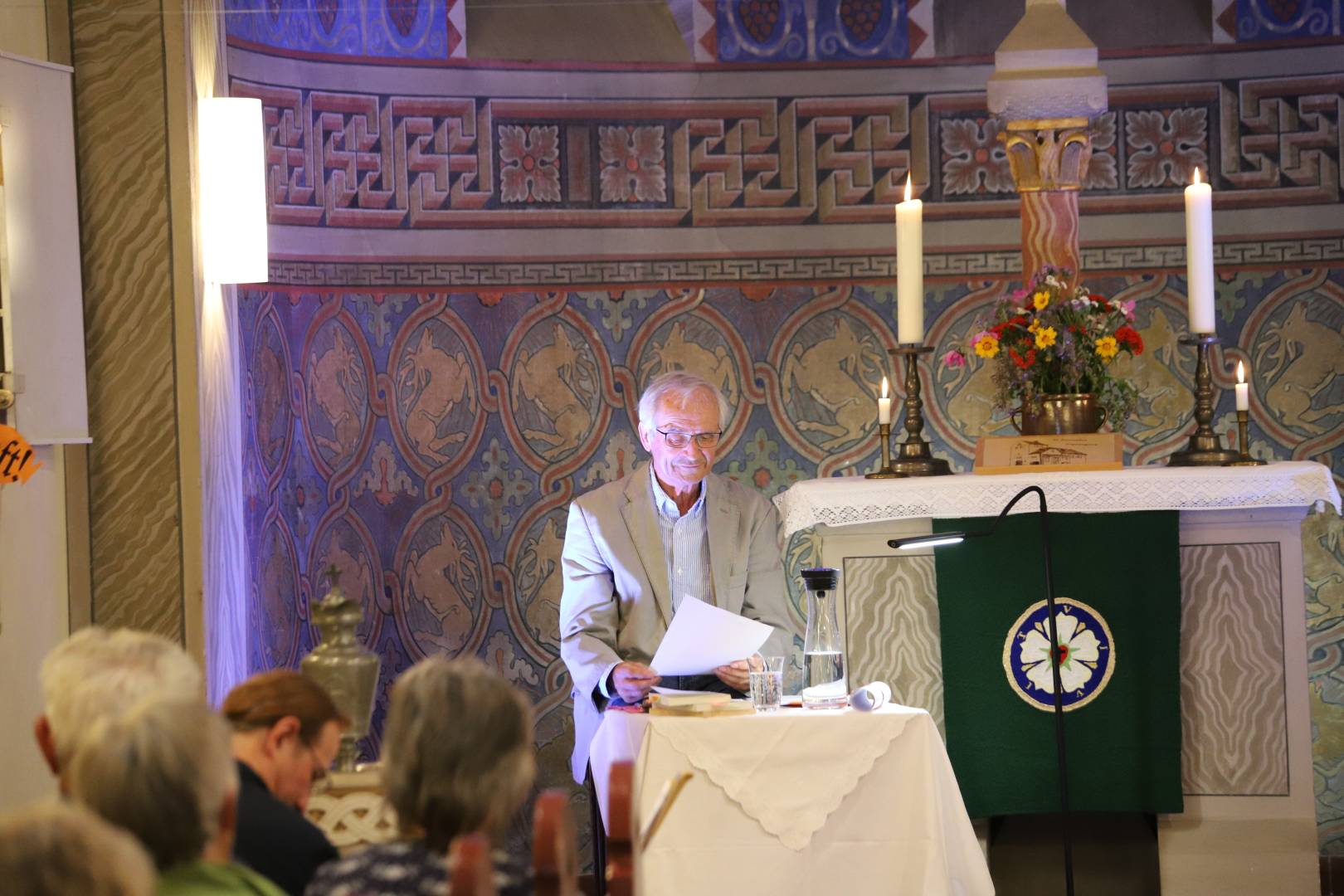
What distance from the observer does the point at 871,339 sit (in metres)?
5.95

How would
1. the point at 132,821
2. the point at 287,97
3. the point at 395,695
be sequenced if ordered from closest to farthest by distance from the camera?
the point at 132,821 < the point at 395,695 < the point at 287,97

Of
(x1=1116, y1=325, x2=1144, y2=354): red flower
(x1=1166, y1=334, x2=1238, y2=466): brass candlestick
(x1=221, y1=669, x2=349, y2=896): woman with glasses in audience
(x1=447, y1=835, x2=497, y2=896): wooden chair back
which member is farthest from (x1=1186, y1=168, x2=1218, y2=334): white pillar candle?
(x1=447, y1=835, x2=497, y2=896): wooden chair back

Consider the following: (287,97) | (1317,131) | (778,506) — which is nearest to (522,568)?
(778,506)

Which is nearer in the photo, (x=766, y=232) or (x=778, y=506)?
(x=778, y=506)

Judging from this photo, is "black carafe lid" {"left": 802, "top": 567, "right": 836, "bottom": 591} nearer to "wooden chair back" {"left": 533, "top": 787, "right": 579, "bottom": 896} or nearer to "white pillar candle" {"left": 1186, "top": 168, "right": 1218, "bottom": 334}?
"white pillar candle" {"left": 1186, "top": 168, "right": 1218, "bottom": 334}

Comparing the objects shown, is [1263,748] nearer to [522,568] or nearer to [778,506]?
[778,506]

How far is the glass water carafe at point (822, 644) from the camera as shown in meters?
4.05

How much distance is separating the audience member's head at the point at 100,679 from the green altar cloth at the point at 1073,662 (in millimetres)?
2467

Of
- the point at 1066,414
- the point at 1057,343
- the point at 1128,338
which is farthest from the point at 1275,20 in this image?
the point at 1066,414

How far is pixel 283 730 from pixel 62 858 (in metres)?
1.18

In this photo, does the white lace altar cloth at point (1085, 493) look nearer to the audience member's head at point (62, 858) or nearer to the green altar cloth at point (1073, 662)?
the green altar cloth at point (1073, 662)

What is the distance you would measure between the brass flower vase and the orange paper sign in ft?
8.73

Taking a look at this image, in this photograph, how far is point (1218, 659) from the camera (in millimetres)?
4566

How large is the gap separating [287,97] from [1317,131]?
139 inches
